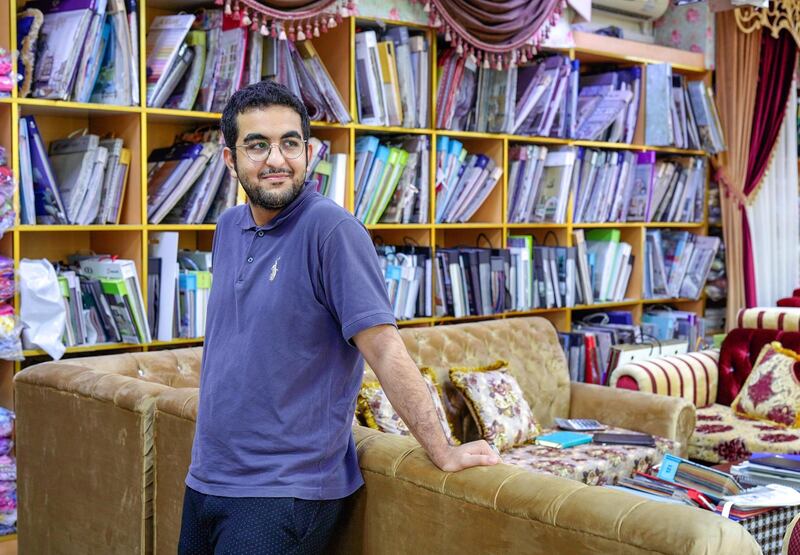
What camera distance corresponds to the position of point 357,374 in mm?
1899

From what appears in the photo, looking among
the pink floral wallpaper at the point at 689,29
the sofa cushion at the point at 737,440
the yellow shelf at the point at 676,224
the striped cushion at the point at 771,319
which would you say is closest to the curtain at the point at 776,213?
the yellow shelf at the point at 676,224

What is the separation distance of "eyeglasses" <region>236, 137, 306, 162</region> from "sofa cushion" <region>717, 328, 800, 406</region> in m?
3.25

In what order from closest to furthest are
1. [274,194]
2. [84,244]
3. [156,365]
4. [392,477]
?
1. [274,194]
2. [392,477]
3. [156,365]
4. [84,244]

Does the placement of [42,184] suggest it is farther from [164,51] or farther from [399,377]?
[399,377]

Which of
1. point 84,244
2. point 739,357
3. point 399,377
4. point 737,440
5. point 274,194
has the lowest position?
point 737,440

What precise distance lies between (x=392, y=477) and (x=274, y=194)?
59cm

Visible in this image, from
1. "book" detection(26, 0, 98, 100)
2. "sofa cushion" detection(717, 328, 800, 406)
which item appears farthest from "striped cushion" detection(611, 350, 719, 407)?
"book" detection(26, 0, 98, 100)

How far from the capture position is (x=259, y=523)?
5.87ft

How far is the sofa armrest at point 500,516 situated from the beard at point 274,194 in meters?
0.55

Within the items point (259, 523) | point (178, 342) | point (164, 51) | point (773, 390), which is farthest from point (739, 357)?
point (259, 523)

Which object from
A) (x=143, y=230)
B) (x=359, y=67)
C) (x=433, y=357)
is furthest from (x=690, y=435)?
(x=143, y=230)

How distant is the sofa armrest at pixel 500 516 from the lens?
5.24ft

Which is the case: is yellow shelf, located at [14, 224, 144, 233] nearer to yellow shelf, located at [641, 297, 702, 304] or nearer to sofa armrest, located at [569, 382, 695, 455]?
sofa armrest, located at [569, 382, 695, 455]

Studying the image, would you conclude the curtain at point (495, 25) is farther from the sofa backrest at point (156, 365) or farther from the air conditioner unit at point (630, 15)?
the sofa backrest at point (156, 365)
